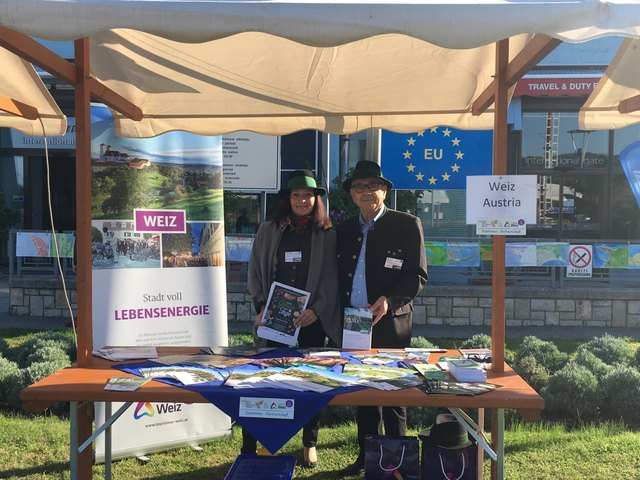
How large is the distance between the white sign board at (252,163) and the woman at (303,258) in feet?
13.0

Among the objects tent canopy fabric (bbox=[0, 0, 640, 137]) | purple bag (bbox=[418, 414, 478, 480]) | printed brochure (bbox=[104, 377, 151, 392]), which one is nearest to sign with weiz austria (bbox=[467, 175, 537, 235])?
tent canopy fabric (bbox=[0, 0, 640, 137])

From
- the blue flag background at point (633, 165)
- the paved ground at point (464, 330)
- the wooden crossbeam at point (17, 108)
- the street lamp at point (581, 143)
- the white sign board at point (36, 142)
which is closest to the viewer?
the wooden crossbeam at point (17, 108)

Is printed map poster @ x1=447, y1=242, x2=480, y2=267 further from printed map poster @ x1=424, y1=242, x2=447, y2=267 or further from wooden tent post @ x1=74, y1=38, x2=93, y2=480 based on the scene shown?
wooden tent post @ x1=74, y1=38, x2=93, y2=480

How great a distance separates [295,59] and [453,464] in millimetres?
2339

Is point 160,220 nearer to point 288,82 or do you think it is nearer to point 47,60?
point 288,82

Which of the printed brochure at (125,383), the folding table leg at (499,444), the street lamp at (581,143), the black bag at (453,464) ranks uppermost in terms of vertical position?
the street lamp at (581,143)

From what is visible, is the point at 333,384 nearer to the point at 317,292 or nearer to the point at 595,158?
the point at 317,292

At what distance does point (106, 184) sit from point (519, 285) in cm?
636

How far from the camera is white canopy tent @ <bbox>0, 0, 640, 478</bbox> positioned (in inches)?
80.4

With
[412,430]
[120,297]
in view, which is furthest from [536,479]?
[120,297]

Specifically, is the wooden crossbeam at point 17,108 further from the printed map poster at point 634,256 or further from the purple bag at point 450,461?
the printed map poster at point 634,256

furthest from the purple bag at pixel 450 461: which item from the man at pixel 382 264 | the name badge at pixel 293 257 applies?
the name badge at pixel 293 257

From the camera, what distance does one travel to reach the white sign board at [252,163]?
25.3 feet

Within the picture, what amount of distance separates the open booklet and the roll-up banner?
1103 millimetres
